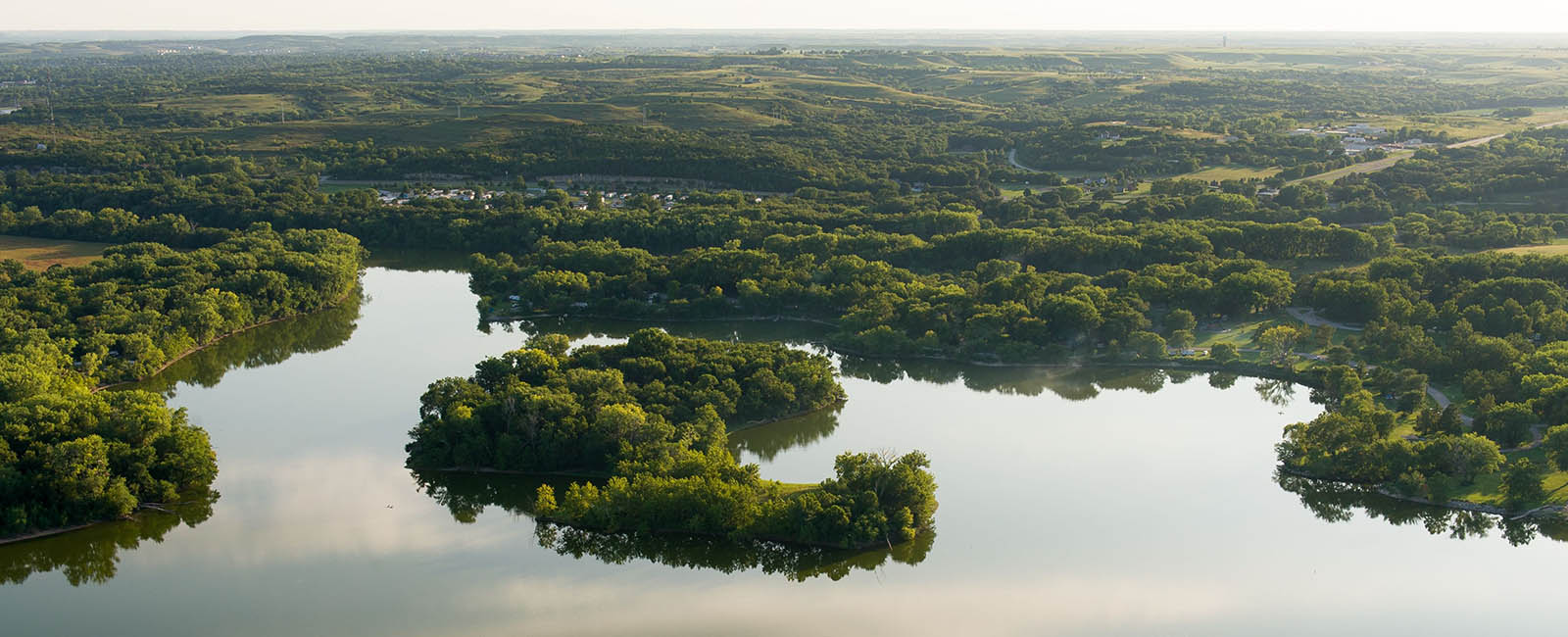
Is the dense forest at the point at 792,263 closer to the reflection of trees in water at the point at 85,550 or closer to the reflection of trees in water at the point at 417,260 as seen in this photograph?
the reflection of trees in water at the point at 85,550

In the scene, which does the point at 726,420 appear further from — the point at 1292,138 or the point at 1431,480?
the point at 1292,138

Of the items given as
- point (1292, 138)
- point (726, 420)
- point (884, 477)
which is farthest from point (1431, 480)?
point (1292, 138)

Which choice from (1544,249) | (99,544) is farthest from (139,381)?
(1544,249)

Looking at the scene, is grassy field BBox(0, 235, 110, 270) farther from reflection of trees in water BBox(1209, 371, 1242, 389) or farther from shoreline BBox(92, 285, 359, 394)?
reflection of trees in water BBox(1209, 371, 1242, 389)

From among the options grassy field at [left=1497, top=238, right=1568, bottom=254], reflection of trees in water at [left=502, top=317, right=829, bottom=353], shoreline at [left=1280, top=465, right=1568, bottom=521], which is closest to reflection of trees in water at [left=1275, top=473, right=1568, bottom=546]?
shoreline at [left=1280, top=465, right=1568, bottom=521]

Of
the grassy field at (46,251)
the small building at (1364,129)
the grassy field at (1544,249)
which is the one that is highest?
the small building at (1364,129)

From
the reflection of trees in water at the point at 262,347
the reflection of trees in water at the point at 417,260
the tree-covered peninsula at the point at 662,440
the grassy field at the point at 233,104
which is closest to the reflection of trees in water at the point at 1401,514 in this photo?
the tree-covered peninsula at the point at 662,440
